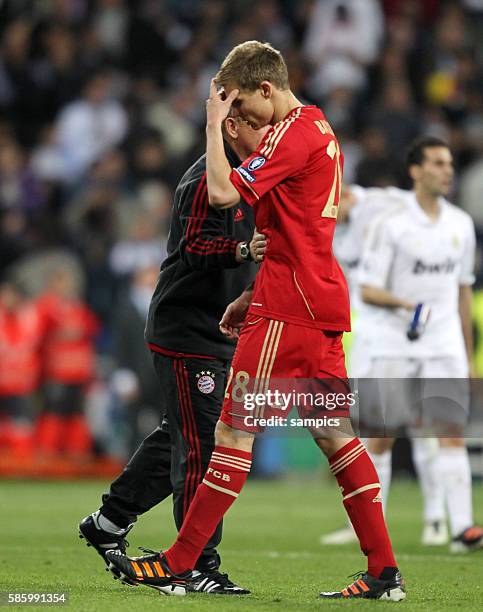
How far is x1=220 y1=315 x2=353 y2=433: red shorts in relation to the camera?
551 centimetres

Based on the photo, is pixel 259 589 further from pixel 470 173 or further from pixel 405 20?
pixel 405 20

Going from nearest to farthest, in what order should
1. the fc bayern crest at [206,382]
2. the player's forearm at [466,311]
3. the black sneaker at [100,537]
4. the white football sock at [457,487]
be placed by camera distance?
→ the fc bayern crest at [206,382]
the black sneaker at [100,537]
the white football sock at [457,487]
the player's forearm at [466,311]

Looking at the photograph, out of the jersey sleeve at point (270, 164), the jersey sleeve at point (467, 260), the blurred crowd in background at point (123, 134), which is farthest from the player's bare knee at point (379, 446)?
the blurred crowd in background at point (123, 134)

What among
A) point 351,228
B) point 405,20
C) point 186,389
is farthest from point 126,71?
point 186,389

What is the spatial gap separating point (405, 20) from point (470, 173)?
342cm

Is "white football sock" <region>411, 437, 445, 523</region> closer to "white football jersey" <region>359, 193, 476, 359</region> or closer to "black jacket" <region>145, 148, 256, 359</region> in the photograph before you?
"white football jersey" <region>359, 193, 476, 359</region>

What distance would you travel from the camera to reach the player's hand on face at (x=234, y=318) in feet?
19.0

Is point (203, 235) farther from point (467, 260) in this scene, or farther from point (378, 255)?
point (467, 260)

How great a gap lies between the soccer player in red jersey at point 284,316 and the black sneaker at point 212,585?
27 centimetres

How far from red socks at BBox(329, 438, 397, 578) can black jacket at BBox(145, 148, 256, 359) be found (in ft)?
2.76

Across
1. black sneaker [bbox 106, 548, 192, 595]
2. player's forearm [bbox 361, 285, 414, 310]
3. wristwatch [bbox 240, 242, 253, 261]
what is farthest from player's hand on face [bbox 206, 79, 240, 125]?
player's forearm [bbox 361, 285, 414, 310]

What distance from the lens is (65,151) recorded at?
17484mm

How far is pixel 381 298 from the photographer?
29.0 ft

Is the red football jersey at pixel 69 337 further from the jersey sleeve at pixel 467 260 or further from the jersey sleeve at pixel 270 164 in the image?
the jersey sleeve at pixel 270 164
